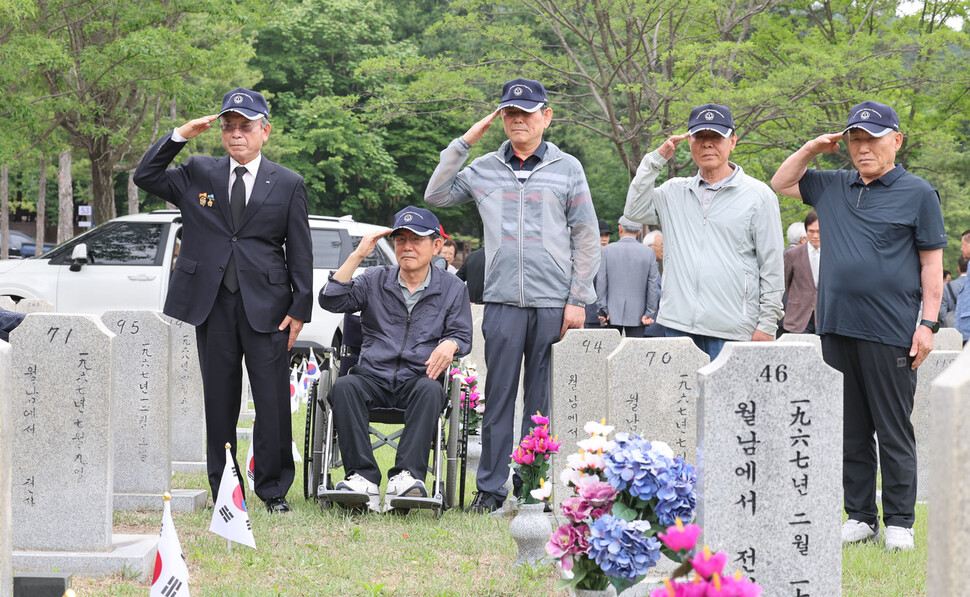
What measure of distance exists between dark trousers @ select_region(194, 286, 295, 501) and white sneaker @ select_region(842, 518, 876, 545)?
307 cm

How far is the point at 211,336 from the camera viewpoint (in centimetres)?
562

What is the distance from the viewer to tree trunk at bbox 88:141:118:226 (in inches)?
688

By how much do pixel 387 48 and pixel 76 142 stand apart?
14.3m

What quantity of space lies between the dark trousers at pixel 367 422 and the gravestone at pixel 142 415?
99cm

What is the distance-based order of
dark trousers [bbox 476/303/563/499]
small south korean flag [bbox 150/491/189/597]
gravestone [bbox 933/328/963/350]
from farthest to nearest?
gravestone [bbox 933/328/963/350] → dark trousers [bbox 476/303/563/499] → small south korean flag [bbox 150/491/189/597]

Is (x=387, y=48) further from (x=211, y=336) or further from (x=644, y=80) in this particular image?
(x=211, y=336)

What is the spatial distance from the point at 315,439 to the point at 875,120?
11.7 feet

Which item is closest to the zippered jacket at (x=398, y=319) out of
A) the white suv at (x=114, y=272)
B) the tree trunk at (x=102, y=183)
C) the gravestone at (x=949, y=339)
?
the gravestone at (x=949, y=339)

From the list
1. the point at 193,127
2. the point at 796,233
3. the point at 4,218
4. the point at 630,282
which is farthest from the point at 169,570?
the point at 4,218

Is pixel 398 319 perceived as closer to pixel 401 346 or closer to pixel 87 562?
pixel 401 346

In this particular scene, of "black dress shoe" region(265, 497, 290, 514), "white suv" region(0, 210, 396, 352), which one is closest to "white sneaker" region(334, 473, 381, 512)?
"black dress shoe" region(265, 497, 290, 514)

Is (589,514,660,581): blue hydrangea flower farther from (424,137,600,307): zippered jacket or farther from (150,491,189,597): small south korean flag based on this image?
(424,137,600,307): zippered jacket

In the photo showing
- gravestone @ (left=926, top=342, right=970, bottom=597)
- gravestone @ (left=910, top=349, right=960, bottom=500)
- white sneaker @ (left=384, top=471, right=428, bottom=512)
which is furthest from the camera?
gravestone @ (left=910, top=349, right=960, bottom=500)

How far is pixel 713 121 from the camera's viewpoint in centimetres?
509
